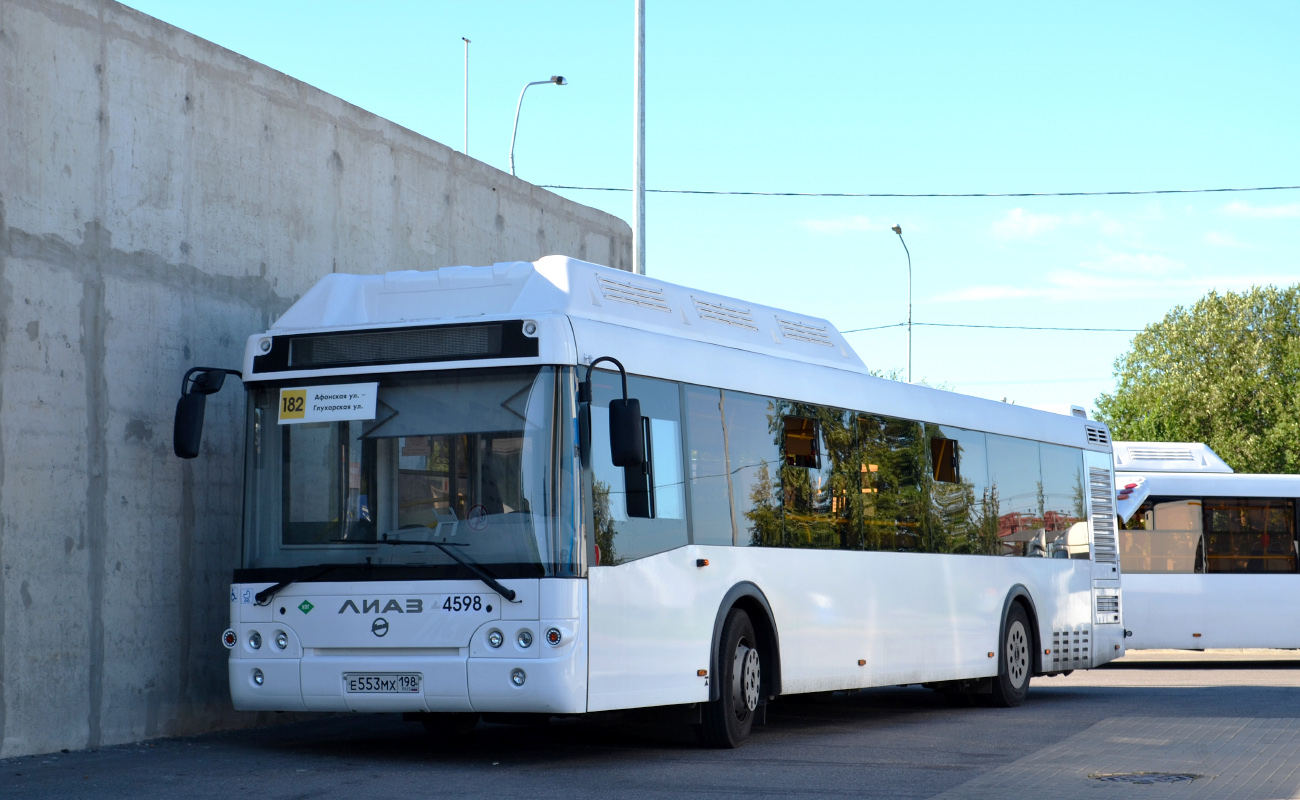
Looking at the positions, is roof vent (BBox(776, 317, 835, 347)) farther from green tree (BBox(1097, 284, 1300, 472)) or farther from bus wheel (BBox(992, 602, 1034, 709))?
green tree (BBox(1097, 284, 1300, 472))

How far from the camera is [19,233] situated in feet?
34.4

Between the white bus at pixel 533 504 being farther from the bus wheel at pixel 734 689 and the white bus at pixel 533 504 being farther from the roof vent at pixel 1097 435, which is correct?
the roof vent at pixel 1097 435

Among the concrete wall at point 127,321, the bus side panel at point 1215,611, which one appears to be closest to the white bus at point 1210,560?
the bus side panel at point 1215,611

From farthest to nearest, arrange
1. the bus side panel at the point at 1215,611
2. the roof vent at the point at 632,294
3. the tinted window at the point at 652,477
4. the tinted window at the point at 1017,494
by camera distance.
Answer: the bus side panel at the point at 1215,611 → the tinted window at the point at 1017,494 → the roof vent at the point at 632,294 → the tinted window at the point at 652,477

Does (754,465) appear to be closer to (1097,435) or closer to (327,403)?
(327,403)

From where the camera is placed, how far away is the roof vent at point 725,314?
1193cm

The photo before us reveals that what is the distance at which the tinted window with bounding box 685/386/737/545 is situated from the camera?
10922mm

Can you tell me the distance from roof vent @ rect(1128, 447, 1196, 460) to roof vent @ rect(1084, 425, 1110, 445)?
196 inches

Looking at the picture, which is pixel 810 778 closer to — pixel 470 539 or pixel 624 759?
pixel 624 759

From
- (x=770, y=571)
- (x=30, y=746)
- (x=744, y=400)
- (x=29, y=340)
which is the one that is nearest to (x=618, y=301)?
(x=744, y=400)

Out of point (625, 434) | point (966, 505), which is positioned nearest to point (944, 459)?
point (966, 505)

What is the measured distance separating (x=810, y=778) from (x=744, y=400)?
9.98ft

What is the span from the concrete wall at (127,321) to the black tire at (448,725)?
1.53 meters

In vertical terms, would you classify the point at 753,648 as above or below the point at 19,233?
below
